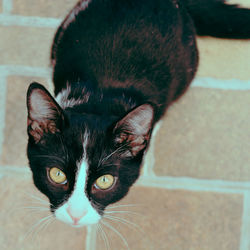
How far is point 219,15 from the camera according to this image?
4.81ft

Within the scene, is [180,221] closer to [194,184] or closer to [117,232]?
[194,184]

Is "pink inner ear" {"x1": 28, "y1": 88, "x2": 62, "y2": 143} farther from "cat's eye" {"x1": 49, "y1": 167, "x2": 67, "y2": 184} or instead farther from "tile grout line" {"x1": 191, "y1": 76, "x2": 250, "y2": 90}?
"tile grout line" {"x1": 191, "y1": 76, "x2": 250, "y2": 90}

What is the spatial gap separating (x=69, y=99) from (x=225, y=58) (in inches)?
31.5

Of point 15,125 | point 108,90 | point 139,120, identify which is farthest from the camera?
point 15,125

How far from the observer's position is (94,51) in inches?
50.6

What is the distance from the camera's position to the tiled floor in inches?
61.0

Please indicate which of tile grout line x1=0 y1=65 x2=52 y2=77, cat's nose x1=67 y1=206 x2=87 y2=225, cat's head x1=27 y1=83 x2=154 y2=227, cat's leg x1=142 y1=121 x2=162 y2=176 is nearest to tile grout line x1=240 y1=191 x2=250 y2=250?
cat's leg x1=142 y1=121 x2=162 y2=176

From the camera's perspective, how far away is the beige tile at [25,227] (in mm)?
1545

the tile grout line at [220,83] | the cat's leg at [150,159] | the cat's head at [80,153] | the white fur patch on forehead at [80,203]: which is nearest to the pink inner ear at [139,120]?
the cat's head at [80,153]

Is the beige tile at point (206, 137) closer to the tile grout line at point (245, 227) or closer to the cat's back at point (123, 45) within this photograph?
the tile grout line at point (245, 227)

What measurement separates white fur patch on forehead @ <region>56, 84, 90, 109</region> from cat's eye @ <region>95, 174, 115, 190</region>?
30 centimetres

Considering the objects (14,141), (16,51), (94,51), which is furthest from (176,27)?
(14,141)

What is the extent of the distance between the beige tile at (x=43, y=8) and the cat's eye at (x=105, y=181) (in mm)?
862

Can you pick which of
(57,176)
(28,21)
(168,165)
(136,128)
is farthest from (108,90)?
(28,21)
